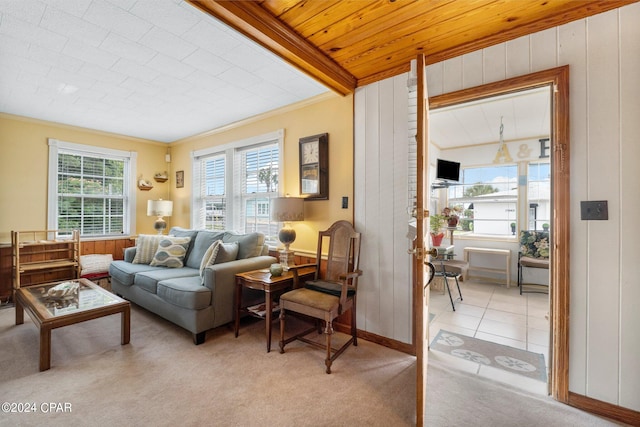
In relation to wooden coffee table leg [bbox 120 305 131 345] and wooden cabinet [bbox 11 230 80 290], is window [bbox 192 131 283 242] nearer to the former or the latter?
wooden cabinet [bbox 11 230 80 290]

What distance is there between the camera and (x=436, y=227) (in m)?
4.41

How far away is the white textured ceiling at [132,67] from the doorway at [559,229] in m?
1.87

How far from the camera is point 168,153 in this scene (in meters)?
5.04

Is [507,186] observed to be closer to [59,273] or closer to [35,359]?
[35,359]

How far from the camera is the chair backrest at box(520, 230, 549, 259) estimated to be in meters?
4.13

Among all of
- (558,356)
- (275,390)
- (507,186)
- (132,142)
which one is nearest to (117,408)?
(275,390)

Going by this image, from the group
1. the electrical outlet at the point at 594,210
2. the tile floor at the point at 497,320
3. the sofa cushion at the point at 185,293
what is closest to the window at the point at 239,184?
the sofa cushion at the point at 185,293

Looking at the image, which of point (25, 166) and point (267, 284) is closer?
point (267, 284)

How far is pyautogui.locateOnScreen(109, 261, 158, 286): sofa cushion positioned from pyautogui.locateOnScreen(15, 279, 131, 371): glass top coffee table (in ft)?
1.18

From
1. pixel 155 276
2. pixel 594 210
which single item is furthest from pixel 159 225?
pixel 594 210

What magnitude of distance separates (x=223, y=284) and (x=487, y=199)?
15.0 ft

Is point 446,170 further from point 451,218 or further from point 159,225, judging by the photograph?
point 159,225

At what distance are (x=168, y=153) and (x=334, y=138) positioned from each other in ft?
11.8

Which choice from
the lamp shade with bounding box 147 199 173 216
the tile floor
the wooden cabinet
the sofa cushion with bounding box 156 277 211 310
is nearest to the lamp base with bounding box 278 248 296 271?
the sofa cushion with bounding box 156 277 211 310
